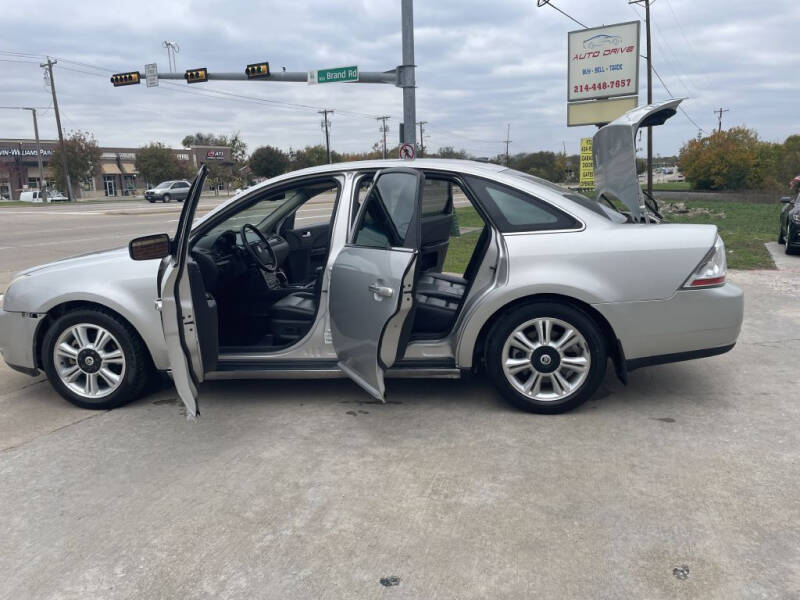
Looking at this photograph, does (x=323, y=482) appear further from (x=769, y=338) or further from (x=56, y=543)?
(x=769, y=338)

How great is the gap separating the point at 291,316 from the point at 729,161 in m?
49.3

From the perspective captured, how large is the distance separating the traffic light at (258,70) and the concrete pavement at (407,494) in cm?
2022

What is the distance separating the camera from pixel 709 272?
13.5 ft

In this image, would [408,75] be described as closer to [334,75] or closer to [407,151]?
[407,151]

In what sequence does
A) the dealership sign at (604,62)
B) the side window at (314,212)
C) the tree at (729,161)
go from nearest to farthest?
1. the side window at (314,212)
2. the dealership sign at (604,62)
3. the tree at (729,161)

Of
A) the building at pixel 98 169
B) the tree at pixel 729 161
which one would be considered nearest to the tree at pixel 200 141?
the building at pixel 98 169

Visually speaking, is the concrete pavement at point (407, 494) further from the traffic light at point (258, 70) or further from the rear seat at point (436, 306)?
the traffic light at point (258, 70)

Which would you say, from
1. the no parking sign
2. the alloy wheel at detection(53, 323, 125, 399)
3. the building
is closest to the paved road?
the alloy wheel at detection(53, 323, 125, 399)

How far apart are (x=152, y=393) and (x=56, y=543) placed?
2.02 metres

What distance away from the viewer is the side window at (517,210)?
4.26 m

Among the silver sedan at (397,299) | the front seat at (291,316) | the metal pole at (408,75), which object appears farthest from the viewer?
the metal pole at (408,75)

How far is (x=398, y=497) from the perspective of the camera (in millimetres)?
3311

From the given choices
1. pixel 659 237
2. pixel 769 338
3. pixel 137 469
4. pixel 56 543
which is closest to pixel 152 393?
pixel 137 469

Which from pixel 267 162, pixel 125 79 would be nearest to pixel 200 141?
pixel 267 162
